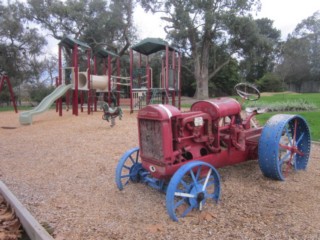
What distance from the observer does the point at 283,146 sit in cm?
451

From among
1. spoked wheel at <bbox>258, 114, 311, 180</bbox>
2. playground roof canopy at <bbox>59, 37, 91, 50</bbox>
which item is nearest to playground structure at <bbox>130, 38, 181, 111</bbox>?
playground roof canopy at <bbox>59, 37, 91, 50</bbox>

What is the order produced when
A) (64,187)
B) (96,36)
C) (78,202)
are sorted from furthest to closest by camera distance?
(96,36)
(64,187)
(78,202)

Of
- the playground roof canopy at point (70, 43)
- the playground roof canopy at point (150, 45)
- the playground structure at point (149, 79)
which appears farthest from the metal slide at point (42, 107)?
the playground roof canopy at point (150, 45)

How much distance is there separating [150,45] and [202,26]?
1339cm

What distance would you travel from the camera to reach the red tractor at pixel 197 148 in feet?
11.5

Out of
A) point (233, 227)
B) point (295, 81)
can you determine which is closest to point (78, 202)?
point (233, 227)

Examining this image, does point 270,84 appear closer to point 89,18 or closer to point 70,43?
point 89,18

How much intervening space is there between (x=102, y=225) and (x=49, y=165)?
2.87 meters

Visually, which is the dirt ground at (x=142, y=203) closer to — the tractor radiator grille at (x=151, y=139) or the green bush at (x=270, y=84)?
the tractor radiator grille at (x=151, y=139)

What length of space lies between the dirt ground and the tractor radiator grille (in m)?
0.57

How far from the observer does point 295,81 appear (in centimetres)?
4925

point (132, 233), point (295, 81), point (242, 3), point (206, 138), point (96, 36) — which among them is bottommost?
point (132, 233)

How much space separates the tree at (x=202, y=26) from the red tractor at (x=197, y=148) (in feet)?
73.7

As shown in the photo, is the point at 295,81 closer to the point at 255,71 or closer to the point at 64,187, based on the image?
the point at 255,71
